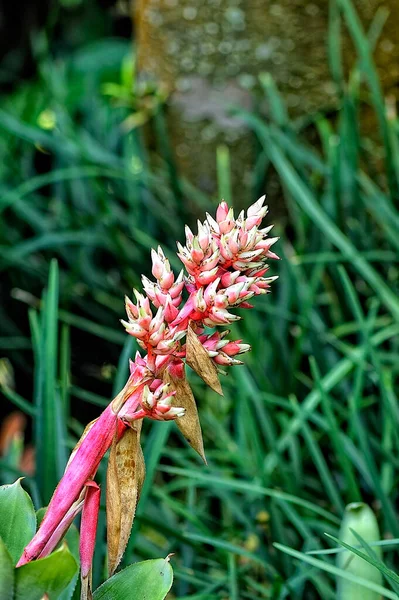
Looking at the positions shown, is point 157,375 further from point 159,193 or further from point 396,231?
point 159,193

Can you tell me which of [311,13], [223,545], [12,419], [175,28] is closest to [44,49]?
[175,28]

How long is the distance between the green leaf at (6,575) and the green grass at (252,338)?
234 mm

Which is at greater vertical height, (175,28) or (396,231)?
(175,28)

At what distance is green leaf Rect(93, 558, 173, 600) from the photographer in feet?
1.25

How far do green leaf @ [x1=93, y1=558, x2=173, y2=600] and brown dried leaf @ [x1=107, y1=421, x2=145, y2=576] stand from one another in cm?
1

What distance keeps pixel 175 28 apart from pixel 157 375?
1.07m

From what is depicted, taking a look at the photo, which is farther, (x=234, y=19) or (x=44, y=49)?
(x=44, y=49)

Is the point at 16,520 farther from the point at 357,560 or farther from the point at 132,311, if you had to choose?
the point at 357,560

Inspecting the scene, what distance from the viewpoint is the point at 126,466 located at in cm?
37

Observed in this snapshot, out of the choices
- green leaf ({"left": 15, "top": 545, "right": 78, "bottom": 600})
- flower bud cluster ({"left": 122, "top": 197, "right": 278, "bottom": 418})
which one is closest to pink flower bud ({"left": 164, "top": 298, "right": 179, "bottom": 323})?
flower bud cluster ({"left": 122, "top": 197, "right": 278, "bottom": 418})

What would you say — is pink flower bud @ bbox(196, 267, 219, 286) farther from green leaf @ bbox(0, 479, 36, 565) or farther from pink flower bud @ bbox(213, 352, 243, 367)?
green leaf @ bbox(0, 479, 36, 565)

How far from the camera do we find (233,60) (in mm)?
1274

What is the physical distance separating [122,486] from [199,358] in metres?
0.08

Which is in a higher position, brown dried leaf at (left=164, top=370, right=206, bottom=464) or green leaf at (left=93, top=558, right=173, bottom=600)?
brown dried leaf at (left=164, top=370, right=206, bottom=464)
